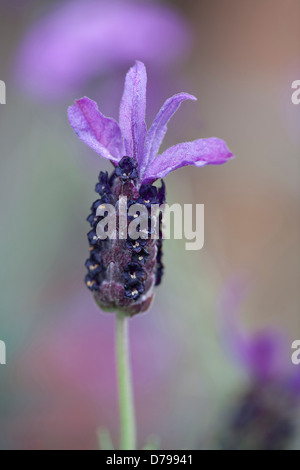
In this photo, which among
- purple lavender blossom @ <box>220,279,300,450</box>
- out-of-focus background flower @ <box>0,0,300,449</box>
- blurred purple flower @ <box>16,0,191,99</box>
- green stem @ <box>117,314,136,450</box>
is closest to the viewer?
green stem @ <box>117,314,136,450</box>

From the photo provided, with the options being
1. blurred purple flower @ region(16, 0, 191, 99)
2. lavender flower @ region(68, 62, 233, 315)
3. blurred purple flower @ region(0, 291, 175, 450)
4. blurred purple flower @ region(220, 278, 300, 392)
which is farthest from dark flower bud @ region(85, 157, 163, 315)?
blurred purple flower @ region(16, 0, 191, 99)

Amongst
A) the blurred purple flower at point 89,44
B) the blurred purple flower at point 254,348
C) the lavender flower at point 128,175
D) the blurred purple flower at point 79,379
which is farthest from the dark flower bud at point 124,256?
the blurred purple flower at point 89,44

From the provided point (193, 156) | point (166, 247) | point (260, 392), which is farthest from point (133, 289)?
point (166, 247)

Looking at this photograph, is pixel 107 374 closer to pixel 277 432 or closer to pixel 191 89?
pixel 277 432

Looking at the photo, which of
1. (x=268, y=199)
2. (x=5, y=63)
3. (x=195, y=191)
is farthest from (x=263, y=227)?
(x=5, y=63)

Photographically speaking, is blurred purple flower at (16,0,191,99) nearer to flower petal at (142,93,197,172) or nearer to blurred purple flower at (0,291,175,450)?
blurred purple flower at (0,291,175,450)

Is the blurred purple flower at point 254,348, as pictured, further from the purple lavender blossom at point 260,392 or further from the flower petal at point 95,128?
the flower petal at point 95,128
